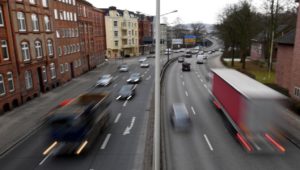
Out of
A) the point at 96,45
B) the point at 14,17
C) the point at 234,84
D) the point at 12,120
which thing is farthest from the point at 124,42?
the point at 234,84

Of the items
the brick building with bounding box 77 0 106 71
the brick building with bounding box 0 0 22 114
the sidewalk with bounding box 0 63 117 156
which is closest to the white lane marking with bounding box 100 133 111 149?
the sidewalk with bounding box 0 63 117 156

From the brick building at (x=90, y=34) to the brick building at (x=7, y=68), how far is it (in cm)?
2294

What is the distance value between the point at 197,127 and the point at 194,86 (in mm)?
16688

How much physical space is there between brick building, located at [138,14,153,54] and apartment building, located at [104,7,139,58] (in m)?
8.38

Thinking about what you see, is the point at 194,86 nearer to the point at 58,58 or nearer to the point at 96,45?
A: the point at 58,58

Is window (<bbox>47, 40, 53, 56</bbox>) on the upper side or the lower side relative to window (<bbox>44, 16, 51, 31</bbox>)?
lower

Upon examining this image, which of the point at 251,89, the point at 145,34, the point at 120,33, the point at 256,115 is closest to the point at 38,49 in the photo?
the point at 251,89

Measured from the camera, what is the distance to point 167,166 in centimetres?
1356

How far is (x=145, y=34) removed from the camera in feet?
328

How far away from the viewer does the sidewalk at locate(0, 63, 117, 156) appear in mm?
18044

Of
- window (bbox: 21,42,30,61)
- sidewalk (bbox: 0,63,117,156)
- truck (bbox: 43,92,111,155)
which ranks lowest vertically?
sidewalk (bbox: 0,63,117,156)

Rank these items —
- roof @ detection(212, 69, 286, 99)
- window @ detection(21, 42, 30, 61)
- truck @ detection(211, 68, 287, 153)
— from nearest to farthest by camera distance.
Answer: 1. truck @ detection(211, 68, 287, 153)
2. roof @ detection(212, 69, 286, 99)
3. window @ detection(21, 42, 30, 61)

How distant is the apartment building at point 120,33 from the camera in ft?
251

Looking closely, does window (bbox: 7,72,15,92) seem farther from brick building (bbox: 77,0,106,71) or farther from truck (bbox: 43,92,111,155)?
brick building (bbox: 77,0,106,71)
